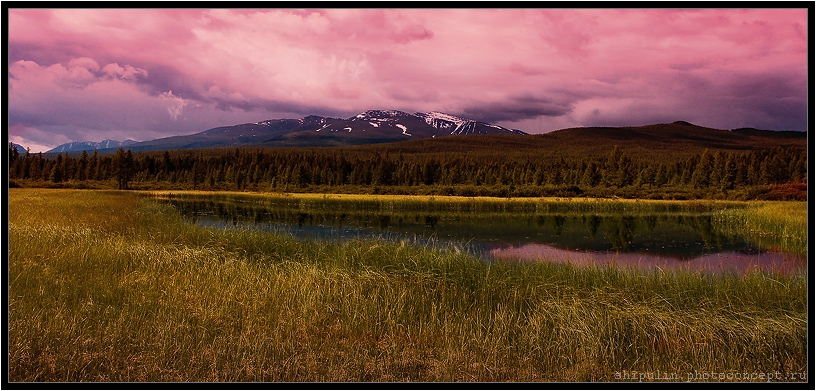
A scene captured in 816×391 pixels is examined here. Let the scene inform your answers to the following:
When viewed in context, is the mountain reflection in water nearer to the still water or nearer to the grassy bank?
the still water

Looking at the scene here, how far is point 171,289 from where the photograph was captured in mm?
9781

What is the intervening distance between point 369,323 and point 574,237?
22242 millimetres

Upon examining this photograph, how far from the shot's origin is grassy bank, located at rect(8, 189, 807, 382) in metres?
6.54

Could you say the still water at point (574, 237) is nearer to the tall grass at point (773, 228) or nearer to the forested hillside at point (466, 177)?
the tall grass at point (773, 228)

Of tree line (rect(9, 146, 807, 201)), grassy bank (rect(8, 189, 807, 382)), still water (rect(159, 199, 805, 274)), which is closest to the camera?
grassy bank (rect(8, 189, 807, 382))

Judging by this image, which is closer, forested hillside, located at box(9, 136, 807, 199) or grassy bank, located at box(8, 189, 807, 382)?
grassy bank, located at box(8, 189, 807, 382)

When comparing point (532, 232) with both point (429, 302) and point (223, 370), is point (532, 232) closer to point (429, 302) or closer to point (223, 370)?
point (429, 302)

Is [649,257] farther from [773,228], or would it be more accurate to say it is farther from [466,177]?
[466,177]

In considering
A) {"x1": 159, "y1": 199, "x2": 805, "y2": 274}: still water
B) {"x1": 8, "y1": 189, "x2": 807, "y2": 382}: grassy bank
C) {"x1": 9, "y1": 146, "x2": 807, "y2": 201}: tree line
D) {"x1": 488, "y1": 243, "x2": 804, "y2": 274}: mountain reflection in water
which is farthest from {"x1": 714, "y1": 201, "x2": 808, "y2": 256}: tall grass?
{"x1": 9, "y1": 146, "x2": 807, "y2": 201}: tree line

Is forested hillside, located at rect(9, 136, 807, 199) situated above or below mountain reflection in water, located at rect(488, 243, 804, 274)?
above

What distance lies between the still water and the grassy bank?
4790 mm

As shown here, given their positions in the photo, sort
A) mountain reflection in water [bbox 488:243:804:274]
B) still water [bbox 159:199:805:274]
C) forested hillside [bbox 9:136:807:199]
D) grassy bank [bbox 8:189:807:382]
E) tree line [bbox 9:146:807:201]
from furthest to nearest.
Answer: tree line [bbox 9:146:807:201]
forested hillside [bbox 9:136:807:199]
still water [bbox 159:199:805:274]
mountain reflection in water [bbox 488:243:804:274]
grassy bank [bbox 8:189:807:382]

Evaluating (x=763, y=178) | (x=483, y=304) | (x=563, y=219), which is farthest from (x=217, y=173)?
(x=483, y=304)

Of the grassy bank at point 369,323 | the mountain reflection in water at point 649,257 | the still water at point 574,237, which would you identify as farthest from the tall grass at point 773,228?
the grassy bank at point 369,323
